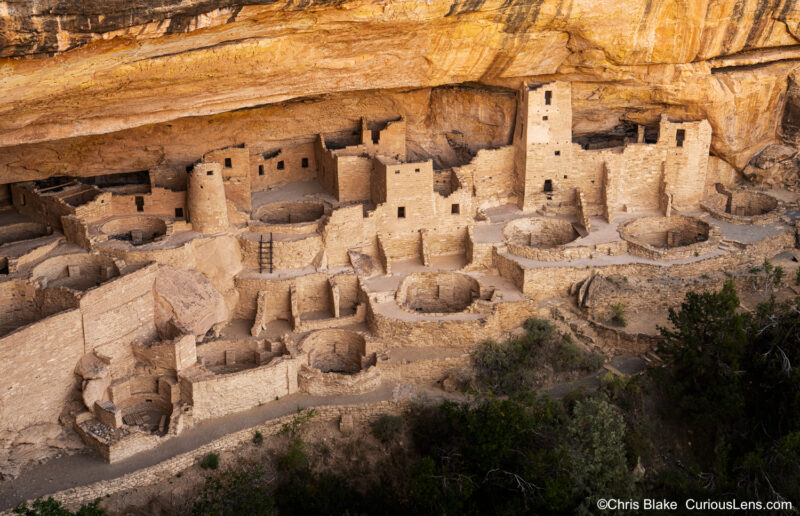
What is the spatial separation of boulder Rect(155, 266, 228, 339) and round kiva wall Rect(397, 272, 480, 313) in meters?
3.91

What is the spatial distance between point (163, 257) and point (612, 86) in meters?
10.1

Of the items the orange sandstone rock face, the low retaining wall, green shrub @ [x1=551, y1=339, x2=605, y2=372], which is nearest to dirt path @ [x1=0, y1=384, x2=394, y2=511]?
the low retaining wall

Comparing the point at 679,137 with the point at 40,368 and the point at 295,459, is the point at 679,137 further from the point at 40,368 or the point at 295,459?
the point at 40,368

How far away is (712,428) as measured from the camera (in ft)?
48.6

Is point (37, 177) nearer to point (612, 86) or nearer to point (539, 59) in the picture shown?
point (539, 59)

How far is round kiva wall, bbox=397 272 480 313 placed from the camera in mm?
17656

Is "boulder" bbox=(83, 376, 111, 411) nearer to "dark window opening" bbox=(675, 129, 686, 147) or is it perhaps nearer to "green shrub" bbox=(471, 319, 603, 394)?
"green shrub" bbox=(471, 319, 603, 394)

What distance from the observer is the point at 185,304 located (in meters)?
15.5

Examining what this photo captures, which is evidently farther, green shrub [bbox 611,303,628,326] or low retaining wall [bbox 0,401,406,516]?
green shrub [bbox 611,303,628,326]

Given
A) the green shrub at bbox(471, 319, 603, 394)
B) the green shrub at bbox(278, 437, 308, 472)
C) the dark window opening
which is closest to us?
the green shrub at bbox(278, 437, 308, 472)

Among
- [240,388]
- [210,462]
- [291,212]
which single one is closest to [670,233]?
[291,212]

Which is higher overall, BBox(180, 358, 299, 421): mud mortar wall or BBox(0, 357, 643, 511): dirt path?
BBox(180, 358, 299, 421): mud mortar wall

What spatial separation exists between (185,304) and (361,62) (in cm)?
541

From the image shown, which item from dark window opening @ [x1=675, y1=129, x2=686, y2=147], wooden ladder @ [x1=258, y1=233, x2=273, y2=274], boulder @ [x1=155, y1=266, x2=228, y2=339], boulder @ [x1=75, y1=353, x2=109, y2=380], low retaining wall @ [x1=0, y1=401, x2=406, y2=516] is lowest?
low retaining wall @ [x1=0, y1=401, x2=406, y2=516]
